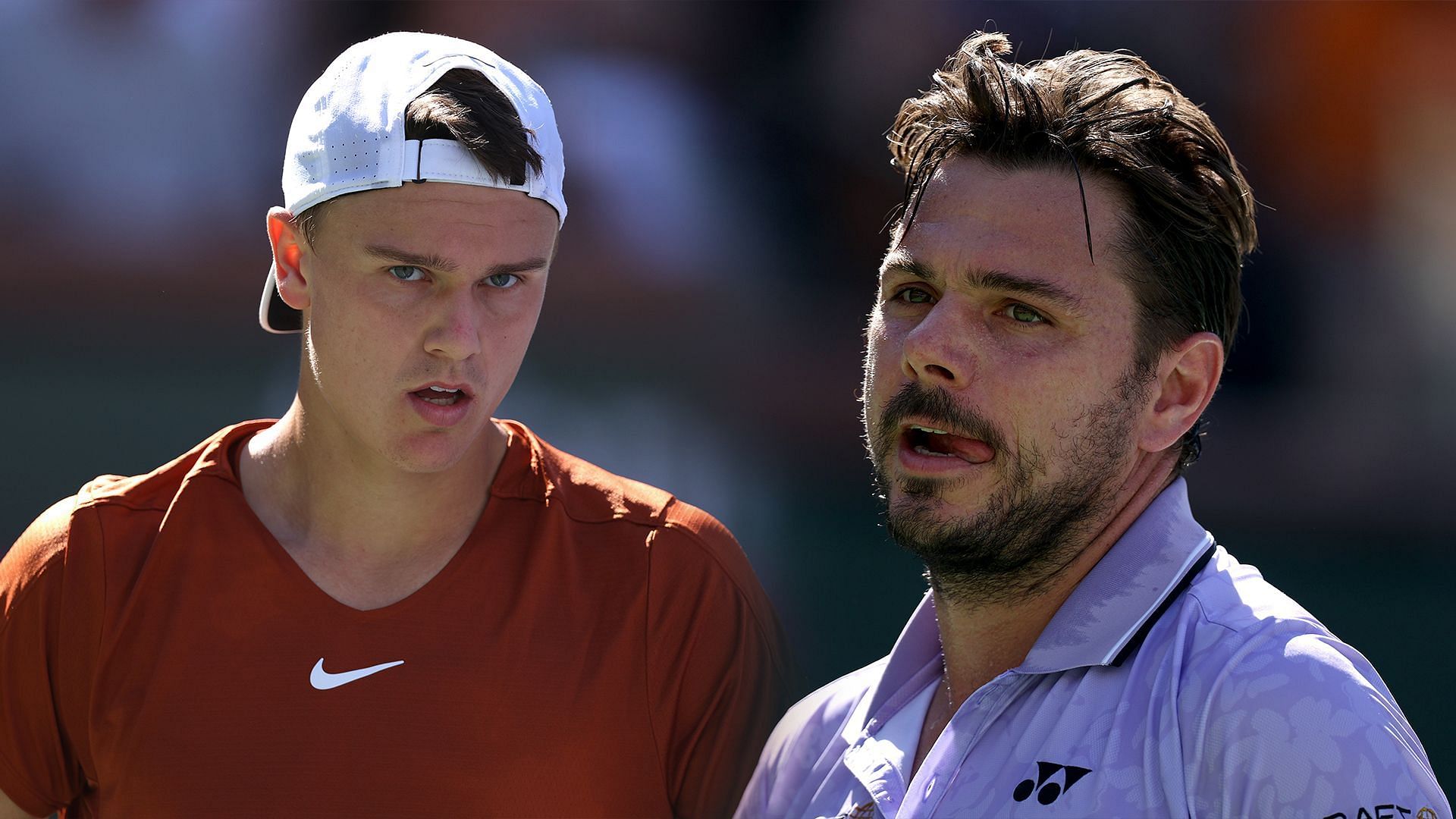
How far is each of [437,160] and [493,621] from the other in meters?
0.73

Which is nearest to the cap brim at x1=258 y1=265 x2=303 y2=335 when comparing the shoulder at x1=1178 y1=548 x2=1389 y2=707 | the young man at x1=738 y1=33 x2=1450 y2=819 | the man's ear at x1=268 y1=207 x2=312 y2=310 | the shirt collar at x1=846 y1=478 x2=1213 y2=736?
the man's ear at x1=268 y1=207 x2=312 y2=310

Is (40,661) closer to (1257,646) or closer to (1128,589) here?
(1128,589)

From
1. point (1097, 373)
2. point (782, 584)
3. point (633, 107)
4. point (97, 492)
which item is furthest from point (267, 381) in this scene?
point (1097, 373)

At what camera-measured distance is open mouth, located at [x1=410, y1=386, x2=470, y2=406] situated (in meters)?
2.10

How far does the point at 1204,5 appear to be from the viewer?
630cm

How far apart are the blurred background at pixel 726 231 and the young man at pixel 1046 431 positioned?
4.07m

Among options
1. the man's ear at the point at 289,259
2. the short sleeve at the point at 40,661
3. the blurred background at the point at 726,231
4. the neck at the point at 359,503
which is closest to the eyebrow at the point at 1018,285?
the neck at the point at 359,503

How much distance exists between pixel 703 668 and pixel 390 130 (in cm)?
97

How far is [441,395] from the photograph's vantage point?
6.93 feet

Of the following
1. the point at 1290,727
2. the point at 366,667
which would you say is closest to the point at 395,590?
the point at 366,667

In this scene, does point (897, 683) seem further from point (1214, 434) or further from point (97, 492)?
point (1214, 434)

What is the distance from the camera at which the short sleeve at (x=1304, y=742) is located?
4.58 ft

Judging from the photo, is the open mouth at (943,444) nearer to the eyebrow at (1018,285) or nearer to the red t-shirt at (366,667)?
the eyebrow at (1018,285)

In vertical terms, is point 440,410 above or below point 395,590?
above
